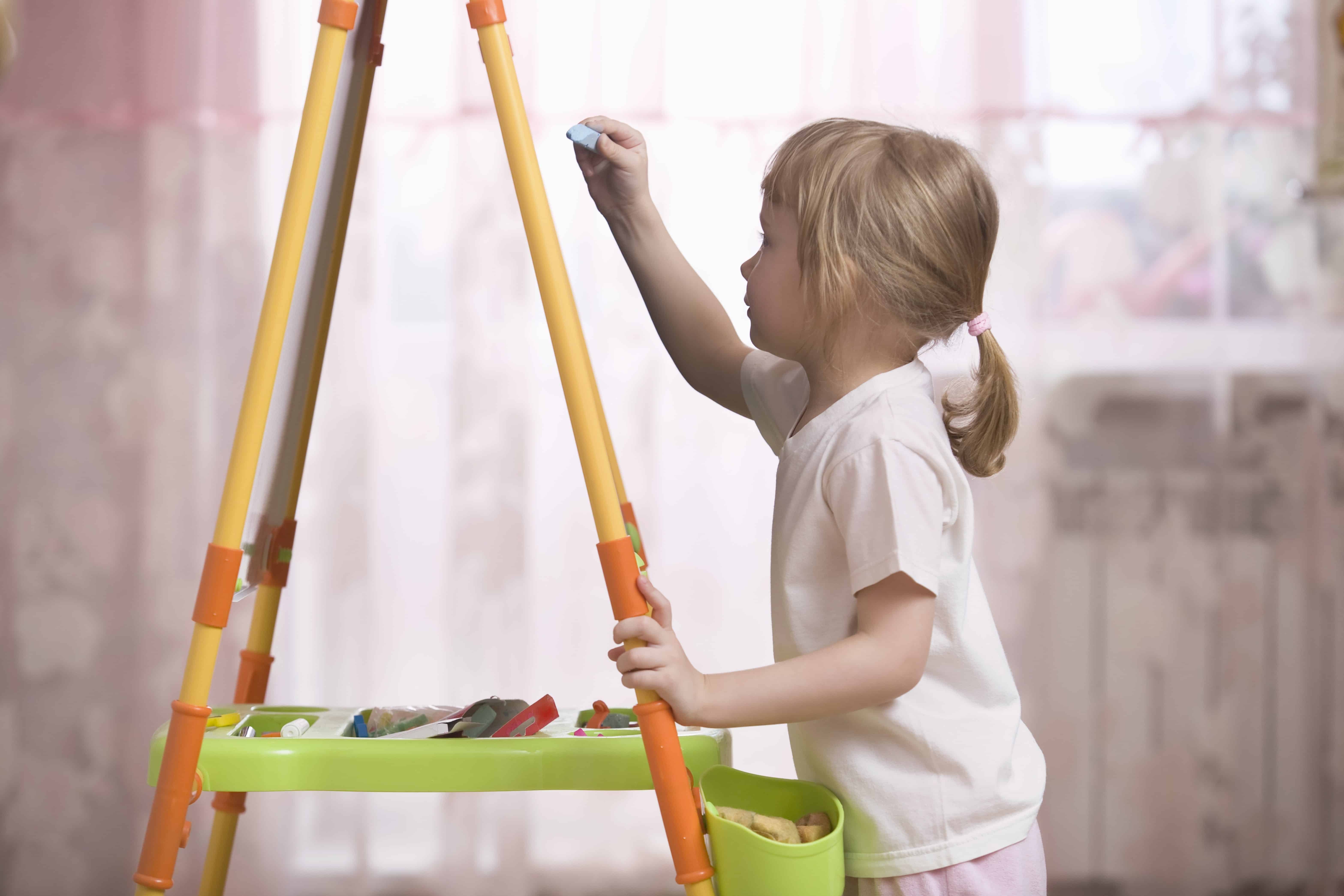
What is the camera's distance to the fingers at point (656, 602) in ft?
2.55

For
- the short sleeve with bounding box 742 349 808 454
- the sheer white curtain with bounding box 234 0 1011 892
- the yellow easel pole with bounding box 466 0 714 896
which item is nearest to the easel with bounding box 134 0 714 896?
the yellow easel pole with bounding box 466 0 714 896

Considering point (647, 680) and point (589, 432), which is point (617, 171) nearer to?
point (589, 432)

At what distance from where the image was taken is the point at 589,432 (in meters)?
0.78

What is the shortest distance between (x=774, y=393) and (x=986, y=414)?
192 mm

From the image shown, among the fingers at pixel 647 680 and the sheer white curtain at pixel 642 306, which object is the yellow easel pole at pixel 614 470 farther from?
the sheer white curtain at pixel 642 306

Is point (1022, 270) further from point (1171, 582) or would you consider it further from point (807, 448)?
point (807, 448)

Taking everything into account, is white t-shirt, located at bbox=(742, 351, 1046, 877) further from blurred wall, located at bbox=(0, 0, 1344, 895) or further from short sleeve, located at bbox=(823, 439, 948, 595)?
blurred wall, located at bbox=(0, 0, 1344, 895)

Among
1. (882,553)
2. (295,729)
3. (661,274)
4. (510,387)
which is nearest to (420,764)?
(295,729)

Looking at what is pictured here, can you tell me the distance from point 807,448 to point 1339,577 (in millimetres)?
1305

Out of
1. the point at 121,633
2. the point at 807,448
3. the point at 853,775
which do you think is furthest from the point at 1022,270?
the point at 121,633

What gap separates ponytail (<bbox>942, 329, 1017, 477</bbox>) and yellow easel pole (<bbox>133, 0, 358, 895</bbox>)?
1.71 ft

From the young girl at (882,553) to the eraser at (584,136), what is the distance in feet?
0.50

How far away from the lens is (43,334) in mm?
1701

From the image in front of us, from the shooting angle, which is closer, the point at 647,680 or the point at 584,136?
the point at 647,680
